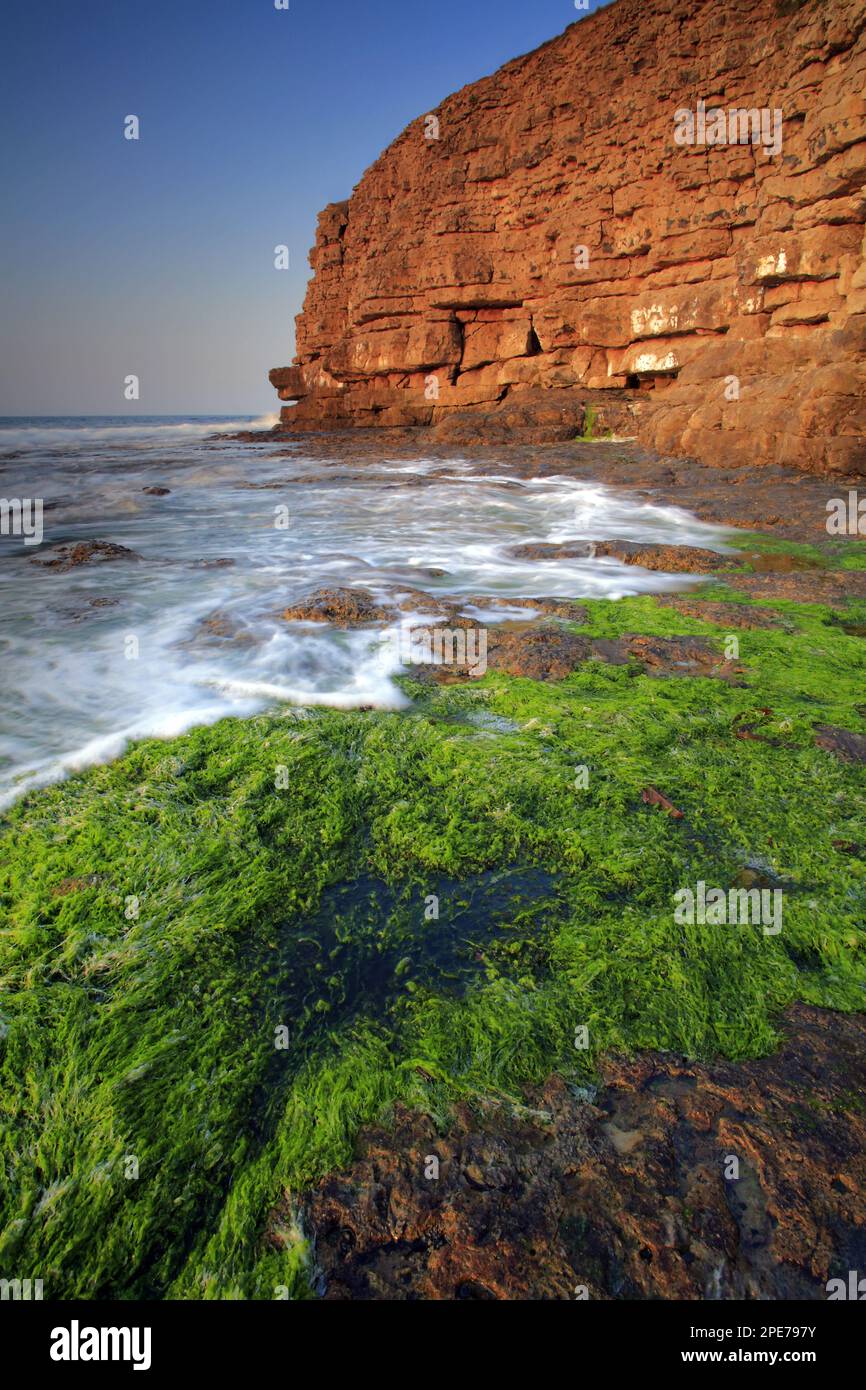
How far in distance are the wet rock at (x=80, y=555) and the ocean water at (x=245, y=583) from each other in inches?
4.8

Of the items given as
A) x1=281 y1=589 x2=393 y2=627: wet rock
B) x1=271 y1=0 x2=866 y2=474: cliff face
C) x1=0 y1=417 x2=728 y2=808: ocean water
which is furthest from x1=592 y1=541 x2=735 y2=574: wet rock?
x1=271 y1=0 x2=866 y2=474: cliff face

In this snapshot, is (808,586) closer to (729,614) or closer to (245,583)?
(729,614)

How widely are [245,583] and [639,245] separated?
18.2m

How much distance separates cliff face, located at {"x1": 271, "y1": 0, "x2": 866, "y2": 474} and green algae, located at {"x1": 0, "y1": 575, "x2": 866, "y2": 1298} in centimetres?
Answer: 966

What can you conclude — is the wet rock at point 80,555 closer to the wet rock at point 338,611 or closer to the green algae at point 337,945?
the wet rock at point 338,611

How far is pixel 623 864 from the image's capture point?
7.73 feet

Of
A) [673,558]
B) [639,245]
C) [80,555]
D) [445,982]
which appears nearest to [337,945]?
[445,982]

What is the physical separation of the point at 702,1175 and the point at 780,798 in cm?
162

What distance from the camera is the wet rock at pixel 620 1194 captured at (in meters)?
1.27

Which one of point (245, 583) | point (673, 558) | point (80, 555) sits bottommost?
point (245, 583)

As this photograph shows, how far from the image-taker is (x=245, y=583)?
6.51 m

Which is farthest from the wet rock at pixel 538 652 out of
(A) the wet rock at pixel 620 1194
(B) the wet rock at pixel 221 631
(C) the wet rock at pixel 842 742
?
(A) the wet rock at pixel 620 1194
